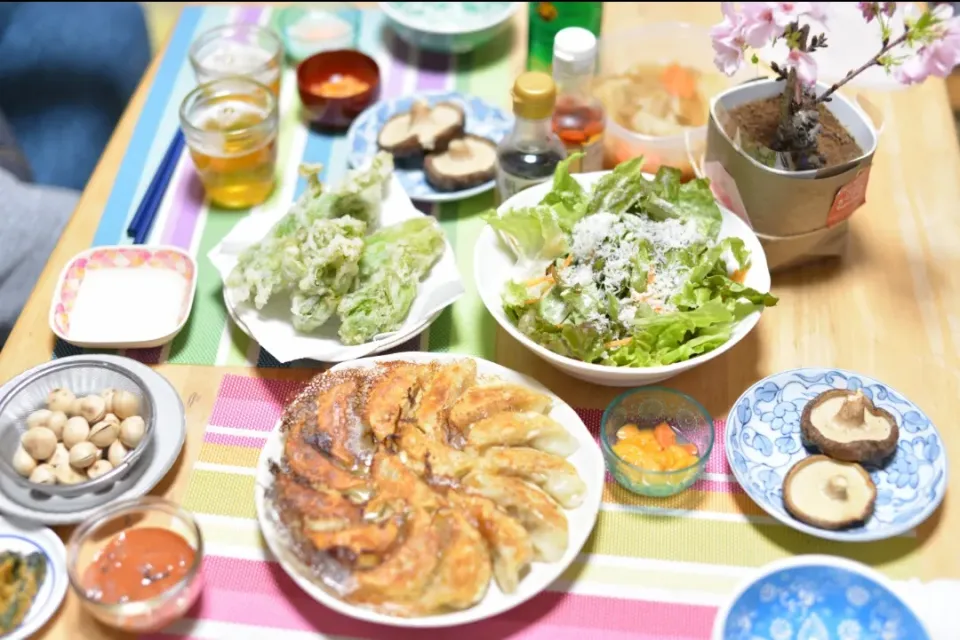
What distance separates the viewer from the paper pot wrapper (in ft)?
5.70

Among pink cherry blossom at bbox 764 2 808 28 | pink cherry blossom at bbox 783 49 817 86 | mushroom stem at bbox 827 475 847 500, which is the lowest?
mushroom stem at bbox 827 475 847 500

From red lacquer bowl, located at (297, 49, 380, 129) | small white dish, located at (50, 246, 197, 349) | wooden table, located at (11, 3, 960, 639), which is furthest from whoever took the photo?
red lacquer bowl, located at (297, 49, 380, 129)

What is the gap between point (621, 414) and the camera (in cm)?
161

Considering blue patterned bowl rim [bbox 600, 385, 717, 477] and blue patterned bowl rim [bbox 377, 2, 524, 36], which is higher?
blue patterned bowl rim [bbox 377, 2, 524, 36]

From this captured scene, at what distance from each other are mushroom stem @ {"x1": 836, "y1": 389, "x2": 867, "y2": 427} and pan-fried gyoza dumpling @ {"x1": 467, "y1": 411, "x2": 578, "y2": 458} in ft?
1.55

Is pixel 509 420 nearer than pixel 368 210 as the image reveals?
Yes

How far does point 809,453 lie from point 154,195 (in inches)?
61.3

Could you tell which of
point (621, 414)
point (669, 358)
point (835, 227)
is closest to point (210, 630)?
point (621, 414)

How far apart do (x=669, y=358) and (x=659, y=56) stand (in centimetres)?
109

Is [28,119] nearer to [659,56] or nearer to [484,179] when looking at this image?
[484,179]

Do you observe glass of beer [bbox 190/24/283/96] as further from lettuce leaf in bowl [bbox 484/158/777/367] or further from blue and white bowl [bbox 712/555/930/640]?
blue and white bowl [bbox 712/555/930/640]

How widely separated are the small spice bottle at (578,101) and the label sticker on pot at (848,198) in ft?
1.77

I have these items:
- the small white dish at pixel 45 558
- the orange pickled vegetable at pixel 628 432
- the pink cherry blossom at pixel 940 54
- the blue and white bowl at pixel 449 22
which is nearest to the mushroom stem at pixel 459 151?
the blue and white bowl at pixel 449 22

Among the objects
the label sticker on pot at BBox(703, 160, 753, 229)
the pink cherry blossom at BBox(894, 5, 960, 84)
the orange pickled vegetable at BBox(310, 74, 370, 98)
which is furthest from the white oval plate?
the orange pickled vegetable at BBox(310, 74, 370, 98)
